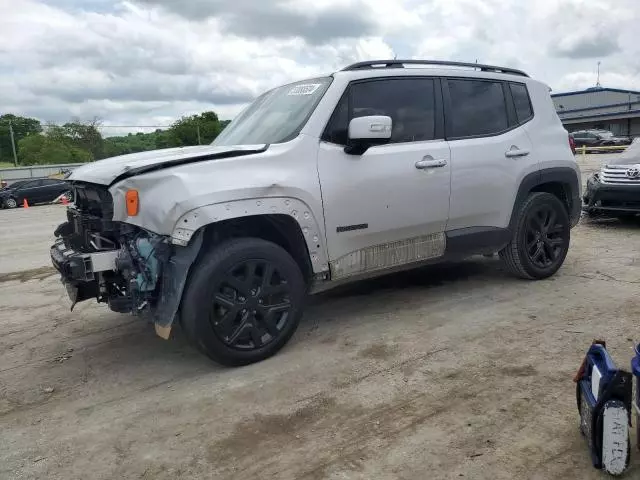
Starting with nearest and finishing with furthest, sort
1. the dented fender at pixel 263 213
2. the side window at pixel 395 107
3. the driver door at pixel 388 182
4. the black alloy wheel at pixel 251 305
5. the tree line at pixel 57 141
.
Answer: the dented fender at pixel 263 213 < the black alloy wheel at pixel 251 305 < the driver door at pixel 388 182 < the side window at pixel 395 107 < the tree line at pixel 57 141

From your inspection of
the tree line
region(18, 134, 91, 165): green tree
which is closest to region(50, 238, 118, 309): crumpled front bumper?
the tree line

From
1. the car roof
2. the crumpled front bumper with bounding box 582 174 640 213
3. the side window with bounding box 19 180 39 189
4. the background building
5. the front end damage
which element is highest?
the background building

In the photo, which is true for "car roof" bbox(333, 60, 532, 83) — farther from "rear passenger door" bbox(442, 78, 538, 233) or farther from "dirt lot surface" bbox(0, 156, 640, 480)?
"dirt lot surface" bbox(0, 156, 640, 480)

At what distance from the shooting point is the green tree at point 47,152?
65.9m

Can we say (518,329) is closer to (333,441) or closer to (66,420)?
(333,441)

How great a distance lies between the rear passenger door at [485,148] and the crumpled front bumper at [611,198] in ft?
12.9

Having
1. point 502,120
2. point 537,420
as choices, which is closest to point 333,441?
point 537,420

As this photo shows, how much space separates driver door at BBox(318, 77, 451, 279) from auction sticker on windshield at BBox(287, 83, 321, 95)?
0.93 feet

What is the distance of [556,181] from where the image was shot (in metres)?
5.72

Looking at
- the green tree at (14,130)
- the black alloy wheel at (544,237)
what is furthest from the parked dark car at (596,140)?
the green tree at (14,130)

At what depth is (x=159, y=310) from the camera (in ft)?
12.3

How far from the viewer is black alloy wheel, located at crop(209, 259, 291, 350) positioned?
12.3 feet

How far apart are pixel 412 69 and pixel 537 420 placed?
3006 millimetres

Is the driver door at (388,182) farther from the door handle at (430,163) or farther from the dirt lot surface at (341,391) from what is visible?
the dirt lot surface at (341,391)
